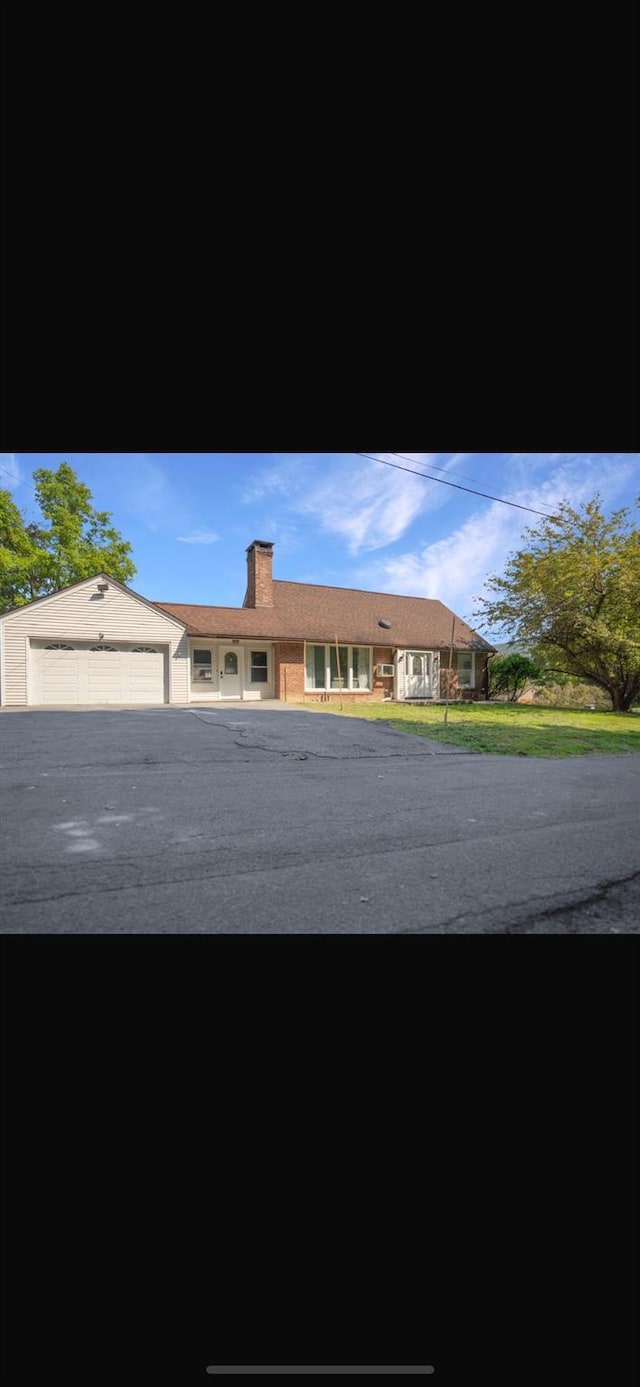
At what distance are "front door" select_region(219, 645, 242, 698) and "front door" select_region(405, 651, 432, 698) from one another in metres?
5.74

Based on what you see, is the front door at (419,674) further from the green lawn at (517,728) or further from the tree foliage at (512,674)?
the green lawn at (517,728)

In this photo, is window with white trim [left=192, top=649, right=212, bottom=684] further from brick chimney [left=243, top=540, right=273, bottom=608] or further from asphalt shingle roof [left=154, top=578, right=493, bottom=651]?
brick chimney [left=243, top=540, right=273, bottom=608]

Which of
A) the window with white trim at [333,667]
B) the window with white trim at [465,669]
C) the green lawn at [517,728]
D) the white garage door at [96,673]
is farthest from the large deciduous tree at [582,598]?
the white garage door at [96,673]

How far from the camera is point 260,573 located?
630 inches

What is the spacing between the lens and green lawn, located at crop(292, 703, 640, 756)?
7733 mm

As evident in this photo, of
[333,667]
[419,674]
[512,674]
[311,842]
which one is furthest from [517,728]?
[512,674]

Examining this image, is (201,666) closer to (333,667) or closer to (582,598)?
(333,667)

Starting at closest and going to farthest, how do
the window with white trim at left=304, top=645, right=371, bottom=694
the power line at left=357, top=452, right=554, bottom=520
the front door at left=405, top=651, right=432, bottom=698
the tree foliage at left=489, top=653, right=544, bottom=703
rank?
1. the power line at left=357, top=452, right=554, bottom=520
2. the window with white trim at left=304, top=645, right=371, bottom=694
3. the front door at left=405, top=651, right=432, bottom=698
4. the tree foliage at left=489, top=653, right=544, bottom=703

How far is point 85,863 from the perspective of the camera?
284 cm

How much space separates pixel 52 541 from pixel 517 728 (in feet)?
56.7

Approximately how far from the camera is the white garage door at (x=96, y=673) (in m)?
12.8
